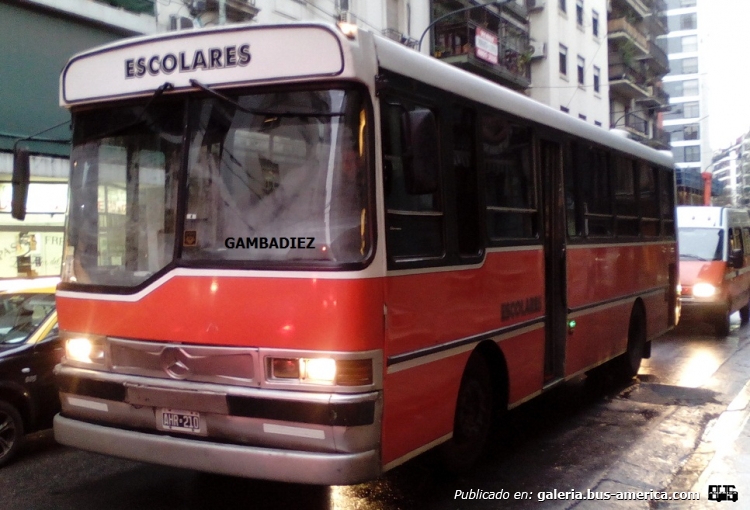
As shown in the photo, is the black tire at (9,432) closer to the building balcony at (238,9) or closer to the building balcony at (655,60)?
the building balcony at (238,9)

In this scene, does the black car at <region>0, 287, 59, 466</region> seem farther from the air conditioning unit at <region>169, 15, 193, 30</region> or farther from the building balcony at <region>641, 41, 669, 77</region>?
the building balcony at <region>641, 41, 669, 77</region>

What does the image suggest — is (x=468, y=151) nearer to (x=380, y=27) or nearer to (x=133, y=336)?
(x=133, y=336)

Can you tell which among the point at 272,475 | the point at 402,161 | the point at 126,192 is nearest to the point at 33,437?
the point at 126,192

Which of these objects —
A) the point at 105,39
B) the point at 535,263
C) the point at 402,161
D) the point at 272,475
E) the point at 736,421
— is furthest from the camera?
the point at 105,39

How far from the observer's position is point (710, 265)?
15078 millimetres

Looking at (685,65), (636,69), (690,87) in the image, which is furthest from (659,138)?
(690,87)

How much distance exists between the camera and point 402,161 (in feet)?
15.6

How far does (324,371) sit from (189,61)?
2075 millimetres

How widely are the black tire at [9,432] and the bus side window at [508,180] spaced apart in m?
4.13

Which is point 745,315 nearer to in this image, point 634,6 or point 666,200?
point 666,200

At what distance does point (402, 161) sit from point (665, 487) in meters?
3.24

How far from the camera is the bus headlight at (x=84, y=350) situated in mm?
5094

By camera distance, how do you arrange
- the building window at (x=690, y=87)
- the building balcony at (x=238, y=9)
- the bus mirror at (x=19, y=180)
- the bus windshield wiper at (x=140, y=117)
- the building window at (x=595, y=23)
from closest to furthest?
the bus windshield wiper at (x=140, y=117) < the bus mirror at (x=19, y=180) < the building balcony at (x=238, y=9) < the building window at (x=595, y=23) < the building window at (x=690, y=87)

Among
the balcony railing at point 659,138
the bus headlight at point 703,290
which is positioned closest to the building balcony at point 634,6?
the balcony railing at point 659,138
